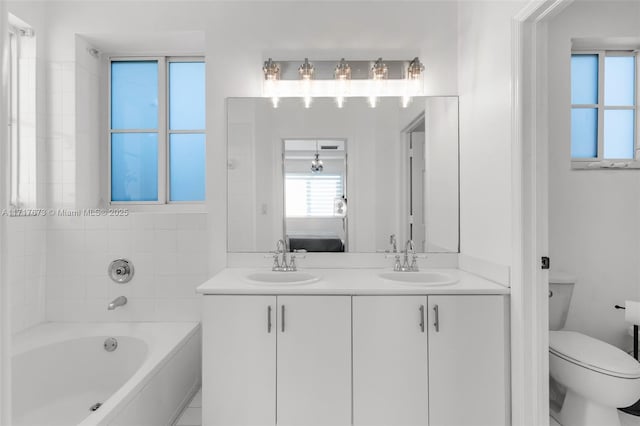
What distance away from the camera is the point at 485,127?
6.68 feet

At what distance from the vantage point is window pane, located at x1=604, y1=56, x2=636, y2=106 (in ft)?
8.52

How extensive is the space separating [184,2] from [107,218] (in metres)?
1.49

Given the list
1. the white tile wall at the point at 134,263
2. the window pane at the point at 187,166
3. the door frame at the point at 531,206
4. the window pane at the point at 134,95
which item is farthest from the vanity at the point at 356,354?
the window pane at the point at 134,95

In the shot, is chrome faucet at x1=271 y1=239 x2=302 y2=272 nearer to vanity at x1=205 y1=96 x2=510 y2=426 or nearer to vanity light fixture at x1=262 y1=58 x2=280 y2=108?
vanity at x1=205 y1=96 x2=510 y2=426

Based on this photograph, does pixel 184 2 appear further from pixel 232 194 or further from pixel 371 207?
pixel 371 207

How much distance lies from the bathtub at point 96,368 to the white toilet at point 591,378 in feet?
6.61

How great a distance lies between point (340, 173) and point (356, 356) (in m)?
1.13

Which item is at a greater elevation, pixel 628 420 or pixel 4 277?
pixel 4 277

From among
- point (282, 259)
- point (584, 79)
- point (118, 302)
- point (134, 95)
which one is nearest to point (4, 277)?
point (282, 259)

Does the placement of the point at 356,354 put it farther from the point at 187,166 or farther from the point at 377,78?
the point at 187,166

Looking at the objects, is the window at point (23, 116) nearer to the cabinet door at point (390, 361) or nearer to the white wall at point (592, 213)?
the cabinet door at point (390, 361)

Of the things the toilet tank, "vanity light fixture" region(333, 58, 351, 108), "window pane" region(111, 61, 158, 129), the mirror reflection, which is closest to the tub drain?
the mirror reflection

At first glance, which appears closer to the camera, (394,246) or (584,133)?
(394,246)

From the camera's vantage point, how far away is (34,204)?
2355mm
